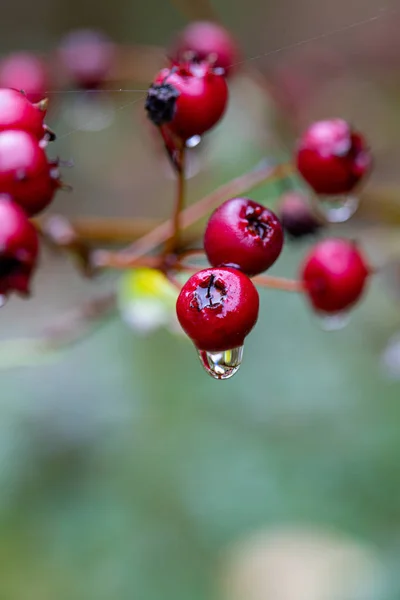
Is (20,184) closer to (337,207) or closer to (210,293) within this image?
(210,293)

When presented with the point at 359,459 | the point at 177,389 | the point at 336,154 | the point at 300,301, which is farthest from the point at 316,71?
the point at 336,154

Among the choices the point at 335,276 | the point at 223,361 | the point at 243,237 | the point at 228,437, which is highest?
the point at 243,237

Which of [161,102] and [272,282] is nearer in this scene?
[161,102]

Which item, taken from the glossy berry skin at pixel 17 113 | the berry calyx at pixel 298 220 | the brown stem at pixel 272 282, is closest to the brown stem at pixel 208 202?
the berry calyx at pixel 298 220

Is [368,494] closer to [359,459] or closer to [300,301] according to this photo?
[359,459]

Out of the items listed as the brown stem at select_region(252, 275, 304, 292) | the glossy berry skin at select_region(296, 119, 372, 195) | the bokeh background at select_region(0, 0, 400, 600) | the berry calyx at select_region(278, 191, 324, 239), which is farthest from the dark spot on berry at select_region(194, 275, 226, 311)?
the bokeh background at select_region(0, 0, 400, 600)

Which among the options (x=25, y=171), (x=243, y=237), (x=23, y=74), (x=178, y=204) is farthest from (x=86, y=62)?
(x=243, y=237)

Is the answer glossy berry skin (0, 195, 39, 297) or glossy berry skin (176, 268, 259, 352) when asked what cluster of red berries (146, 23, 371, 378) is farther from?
glossy berry skin (0, 195, 39, 297)
